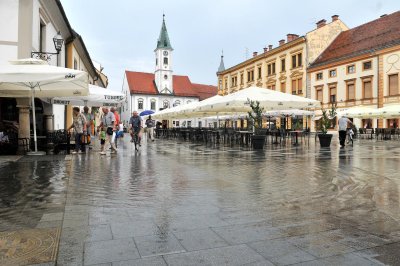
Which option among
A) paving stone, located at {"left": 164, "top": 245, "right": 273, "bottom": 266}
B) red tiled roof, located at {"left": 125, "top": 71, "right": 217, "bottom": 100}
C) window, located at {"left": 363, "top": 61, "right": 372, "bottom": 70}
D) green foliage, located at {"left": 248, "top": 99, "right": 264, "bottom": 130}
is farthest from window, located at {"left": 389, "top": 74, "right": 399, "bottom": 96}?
red tiled roof, located at {"left": 125, "top": 71, "right": 217, "bottom": 100}

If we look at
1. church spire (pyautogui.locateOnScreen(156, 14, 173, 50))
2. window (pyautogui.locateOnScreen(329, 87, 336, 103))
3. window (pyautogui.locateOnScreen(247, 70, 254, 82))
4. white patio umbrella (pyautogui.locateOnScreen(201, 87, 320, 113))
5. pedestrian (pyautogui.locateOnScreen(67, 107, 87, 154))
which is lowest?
pedestrian (pyautogui.locateOnScreen(67, 107, 87, 154))

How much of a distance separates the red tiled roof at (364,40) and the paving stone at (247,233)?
3399 cm

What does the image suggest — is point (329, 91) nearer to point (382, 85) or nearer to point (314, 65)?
point (314, 65)

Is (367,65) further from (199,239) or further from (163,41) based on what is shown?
(163,41)

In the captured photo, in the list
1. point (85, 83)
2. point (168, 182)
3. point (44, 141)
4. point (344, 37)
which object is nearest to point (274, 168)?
point (168, 182)

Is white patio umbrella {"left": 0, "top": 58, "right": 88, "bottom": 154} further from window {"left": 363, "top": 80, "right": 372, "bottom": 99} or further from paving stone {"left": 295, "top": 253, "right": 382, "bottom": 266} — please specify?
window {"left": 363, "top": 80, "right": 372, "bottom": 99}

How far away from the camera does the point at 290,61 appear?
4581 cm

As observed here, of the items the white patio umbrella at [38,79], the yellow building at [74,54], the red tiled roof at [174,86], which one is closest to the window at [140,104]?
the red tiled roof at [174,86]

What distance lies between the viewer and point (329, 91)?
132 feet

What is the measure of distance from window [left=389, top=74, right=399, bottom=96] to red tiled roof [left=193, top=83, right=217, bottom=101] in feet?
163

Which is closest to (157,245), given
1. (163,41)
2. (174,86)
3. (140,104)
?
(140,104)

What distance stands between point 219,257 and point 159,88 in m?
71.8

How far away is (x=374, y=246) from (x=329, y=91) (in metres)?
39.6

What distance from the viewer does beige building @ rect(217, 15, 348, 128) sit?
4278 centimetres
